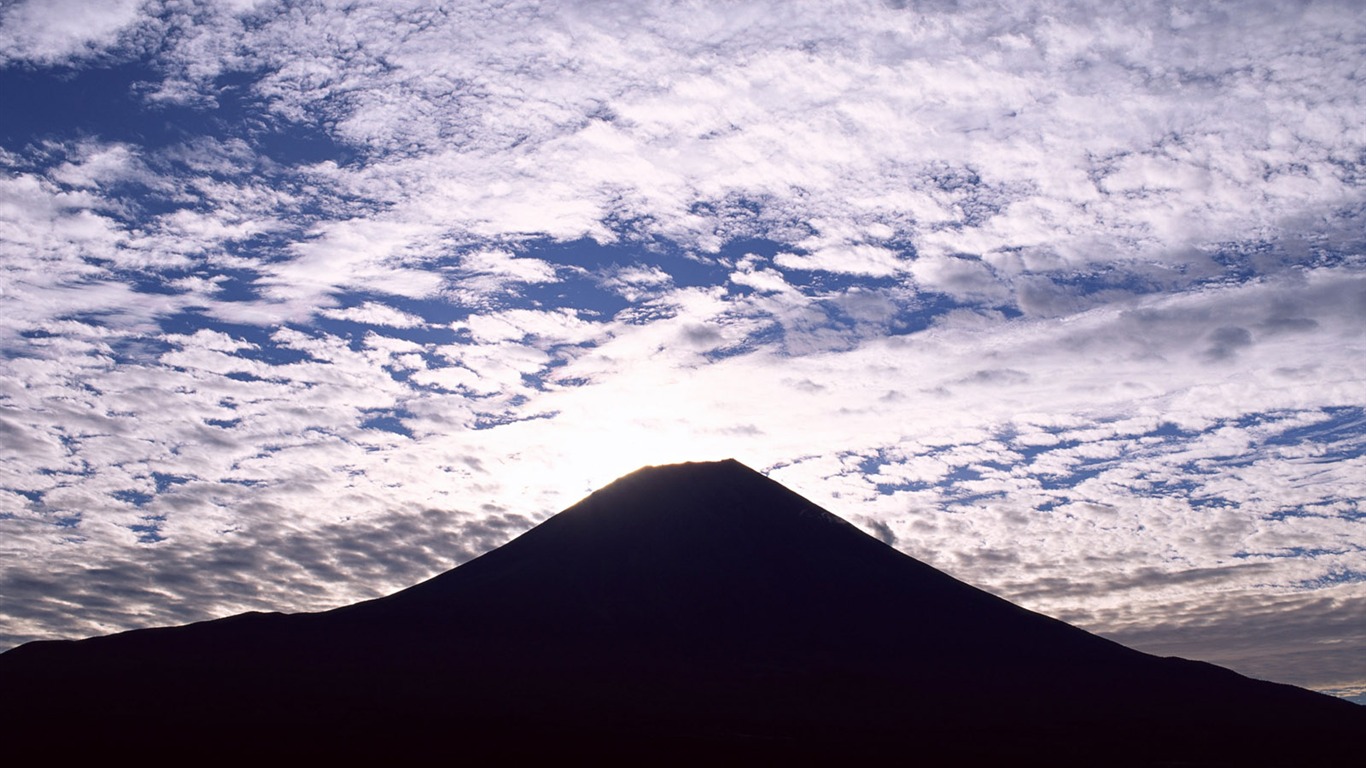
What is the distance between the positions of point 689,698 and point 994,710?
37.9 m

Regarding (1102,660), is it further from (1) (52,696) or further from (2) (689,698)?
(1) (52,696)

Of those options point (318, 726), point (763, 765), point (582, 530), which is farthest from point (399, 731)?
point (582, 530)

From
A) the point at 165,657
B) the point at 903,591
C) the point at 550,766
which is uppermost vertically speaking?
the point at 903,591

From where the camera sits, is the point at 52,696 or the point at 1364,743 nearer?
the point at 52,696

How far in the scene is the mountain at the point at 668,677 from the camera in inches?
4220

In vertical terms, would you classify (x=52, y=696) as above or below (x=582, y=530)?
below

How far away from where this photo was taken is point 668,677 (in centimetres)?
14412

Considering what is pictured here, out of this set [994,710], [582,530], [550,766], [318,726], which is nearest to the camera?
[550,766]

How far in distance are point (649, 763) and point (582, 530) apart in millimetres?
100149

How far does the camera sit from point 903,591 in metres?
183

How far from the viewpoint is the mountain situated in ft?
352

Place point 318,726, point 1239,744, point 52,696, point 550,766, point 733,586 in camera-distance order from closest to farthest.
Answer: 1. point 550,766
2. point 318,726
3. point 52,696
4. point 1239,744
5. point 733,586

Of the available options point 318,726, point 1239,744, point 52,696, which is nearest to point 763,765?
point 318,726

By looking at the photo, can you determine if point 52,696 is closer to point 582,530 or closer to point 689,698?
point 689,698
